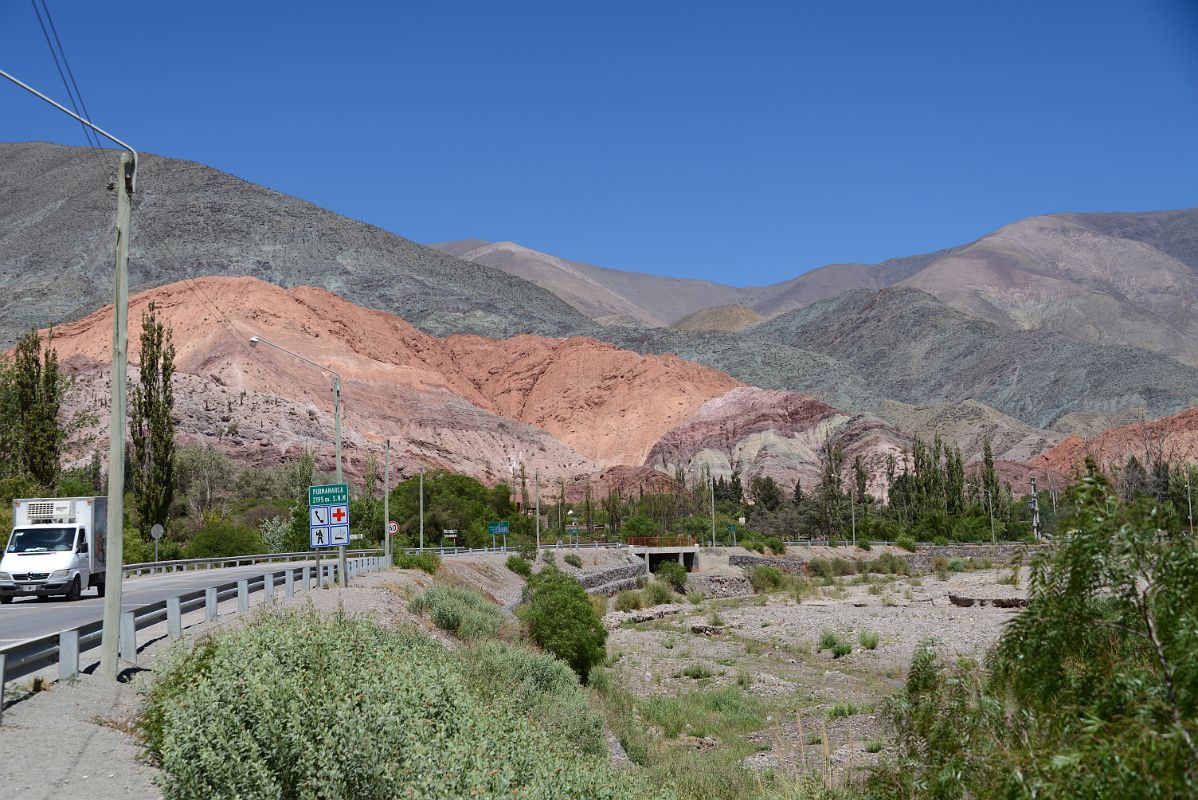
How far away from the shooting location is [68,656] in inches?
556

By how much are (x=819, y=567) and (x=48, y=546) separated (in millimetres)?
66813

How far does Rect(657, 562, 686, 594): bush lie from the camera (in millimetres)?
75000

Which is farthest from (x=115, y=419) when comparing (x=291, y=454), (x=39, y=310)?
(x=39, y=310)

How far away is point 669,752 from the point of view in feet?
74.0

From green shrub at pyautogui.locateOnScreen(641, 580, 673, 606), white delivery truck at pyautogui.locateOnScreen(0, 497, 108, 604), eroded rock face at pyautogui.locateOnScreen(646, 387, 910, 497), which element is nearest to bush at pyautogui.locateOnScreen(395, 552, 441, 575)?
white delivery truck at pyautogui.locateOnScreen(0, 497, 108, 604)

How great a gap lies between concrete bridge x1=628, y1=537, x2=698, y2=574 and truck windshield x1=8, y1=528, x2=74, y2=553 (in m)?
57.2

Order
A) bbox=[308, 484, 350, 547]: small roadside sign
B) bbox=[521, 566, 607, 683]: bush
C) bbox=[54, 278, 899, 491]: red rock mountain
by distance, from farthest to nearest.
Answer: bbox=[54, 278, 899, 491]: red rock mountain, bbox=[521, 566, 607, 683]: bush, bbox=[308, 484, 350, 547]: small roadside sign

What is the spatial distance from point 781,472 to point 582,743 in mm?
120267

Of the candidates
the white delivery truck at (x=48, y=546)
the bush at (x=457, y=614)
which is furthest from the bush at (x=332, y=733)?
the white delivery truck at (x=48, y=546)

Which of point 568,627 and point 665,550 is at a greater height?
point 568,627

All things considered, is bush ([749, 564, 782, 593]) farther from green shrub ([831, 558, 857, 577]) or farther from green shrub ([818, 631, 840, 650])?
green shrub ([818, 631, 840, 650])

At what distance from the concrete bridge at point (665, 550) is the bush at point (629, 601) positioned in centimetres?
1610

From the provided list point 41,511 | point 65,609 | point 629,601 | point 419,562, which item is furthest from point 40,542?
point 629,601

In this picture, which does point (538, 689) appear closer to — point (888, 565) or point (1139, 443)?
point (888, 565)
